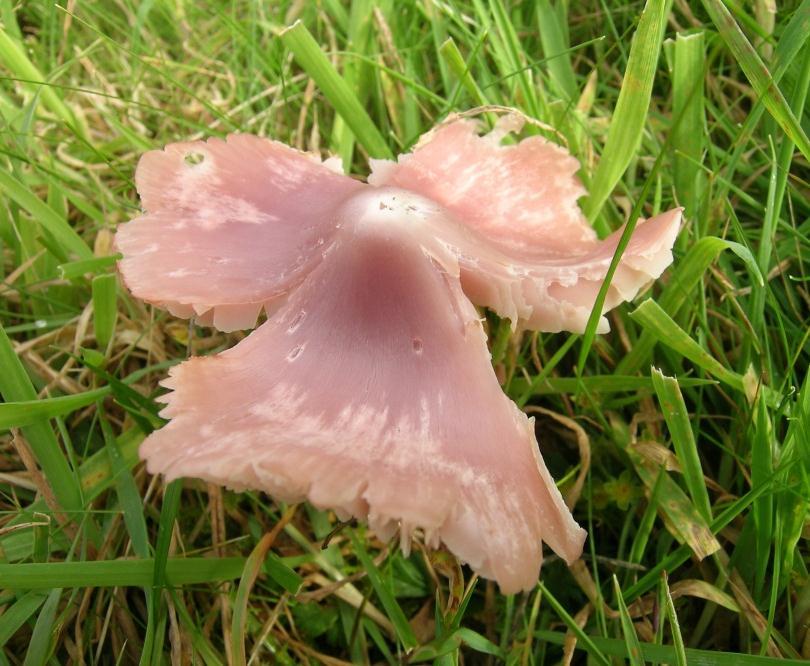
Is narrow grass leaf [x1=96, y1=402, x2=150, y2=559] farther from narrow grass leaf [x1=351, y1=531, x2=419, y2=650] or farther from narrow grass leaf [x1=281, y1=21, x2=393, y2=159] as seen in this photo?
narrow grass leaf [x1=281, y1=21, x2=393, y2=159]

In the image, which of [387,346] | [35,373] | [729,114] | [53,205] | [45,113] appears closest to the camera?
[387,346]

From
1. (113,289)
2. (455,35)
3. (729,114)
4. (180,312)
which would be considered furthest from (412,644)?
(455,35)

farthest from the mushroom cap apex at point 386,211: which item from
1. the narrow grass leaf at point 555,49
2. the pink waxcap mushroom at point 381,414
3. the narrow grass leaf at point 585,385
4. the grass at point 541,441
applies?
the narrow grass leaf at point 555,49

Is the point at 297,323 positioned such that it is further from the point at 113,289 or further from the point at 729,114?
the point at 729,114

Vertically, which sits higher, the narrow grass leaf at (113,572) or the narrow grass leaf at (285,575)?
the narrow grass leaf at (113,572)

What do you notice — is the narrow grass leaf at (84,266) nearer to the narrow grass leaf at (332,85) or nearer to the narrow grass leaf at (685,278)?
the narrow grass leaf at (332,85)

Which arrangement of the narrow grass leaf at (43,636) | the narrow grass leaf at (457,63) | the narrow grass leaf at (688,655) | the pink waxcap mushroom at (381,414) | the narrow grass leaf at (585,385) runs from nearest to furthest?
1. the pink waxcap mushroom at (381,414)
2. the narrow grass leaf at (688,655)
3. the narrow grass leaf at (43,636)
4. the narrow grass leaf at (585,385)
5. the narrow grass leaf at (457,63)

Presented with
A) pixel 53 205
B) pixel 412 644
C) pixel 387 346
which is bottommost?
pixel 412 644
